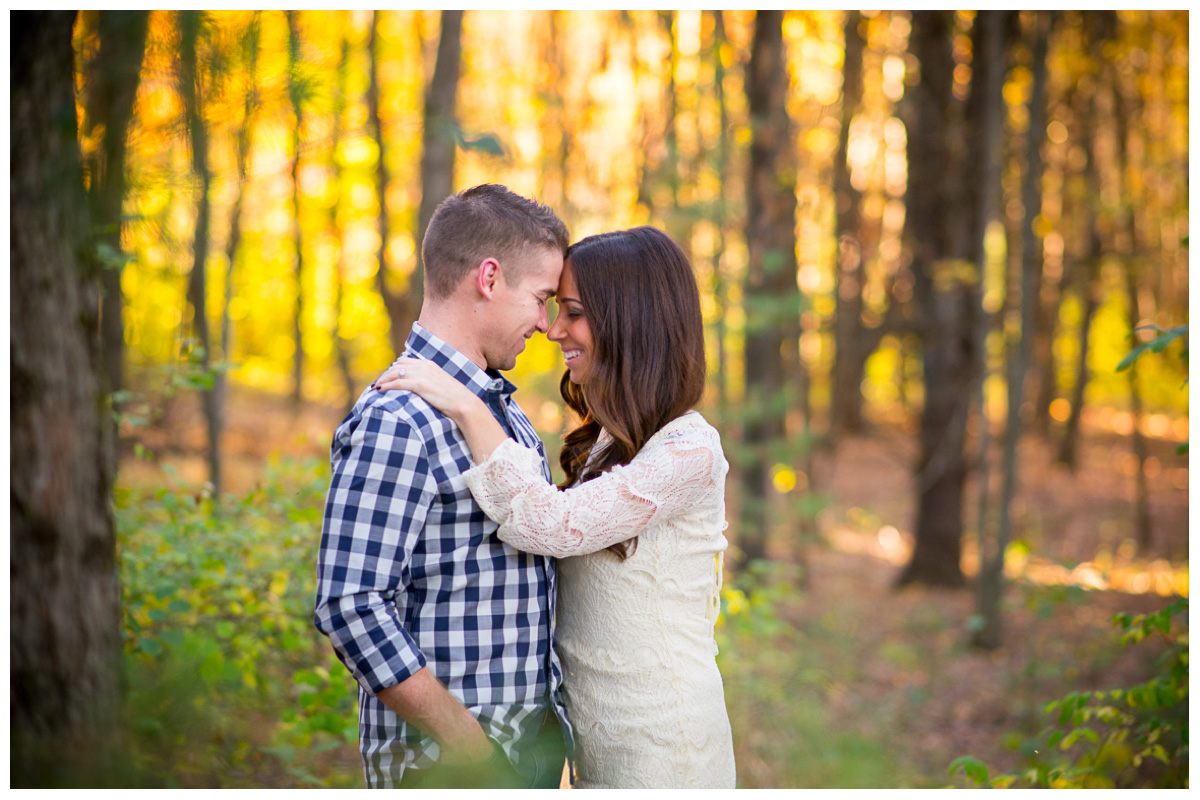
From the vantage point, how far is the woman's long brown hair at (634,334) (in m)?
2.27

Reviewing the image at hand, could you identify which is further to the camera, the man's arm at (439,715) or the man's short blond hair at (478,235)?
the man's short blond hair at (478,235)

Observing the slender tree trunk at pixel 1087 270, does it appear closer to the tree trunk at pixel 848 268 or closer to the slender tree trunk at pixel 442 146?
the tree trunk at pixel 848 268

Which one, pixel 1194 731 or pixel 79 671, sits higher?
pixel 79 671

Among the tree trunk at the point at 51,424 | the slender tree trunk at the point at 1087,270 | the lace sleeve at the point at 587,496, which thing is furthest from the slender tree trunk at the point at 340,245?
the slender tree trunk at the point at 1087,270

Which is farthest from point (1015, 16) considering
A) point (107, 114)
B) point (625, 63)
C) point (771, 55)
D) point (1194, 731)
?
point (107, 114)

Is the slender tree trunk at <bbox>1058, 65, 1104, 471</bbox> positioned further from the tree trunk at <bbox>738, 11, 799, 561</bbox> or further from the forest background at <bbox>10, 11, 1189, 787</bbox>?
the tree trunk at <bbox>738, 11, 799, 561</bbox>

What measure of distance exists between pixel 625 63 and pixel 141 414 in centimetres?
1033

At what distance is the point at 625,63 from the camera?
12500mm

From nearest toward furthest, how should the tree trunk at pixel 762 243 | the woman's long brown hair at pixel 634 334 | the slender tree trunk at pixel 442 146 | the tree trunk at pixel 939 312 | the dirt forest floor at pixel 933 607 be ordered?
the woman's long brown hair at pixel 634 334, the dirt forest floor at pixel 933 607, the slender tree trunk at pixel 442 146, the tree trunk at pixel 762 243, the tree trunk at pixel 939 312

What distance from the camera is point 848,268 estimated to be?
16172 millimetres

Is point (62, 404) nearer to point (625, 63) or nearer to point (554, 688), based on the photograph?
point (554, 688)

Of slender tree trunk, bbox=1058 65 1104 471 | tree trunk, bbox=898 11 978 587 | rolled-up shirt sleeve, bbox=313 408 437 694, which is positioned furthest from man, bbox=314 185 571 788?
slender tree trunk, bbox=1058 65 1104 471

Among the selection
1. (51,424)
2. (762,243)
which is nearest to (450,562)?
(51,424)

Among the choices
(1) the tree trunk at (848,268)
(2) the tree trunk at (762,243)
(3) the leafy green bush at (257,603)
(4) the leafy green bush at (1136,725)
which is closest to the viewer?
(4) the leafy green bush at (1136,725)
